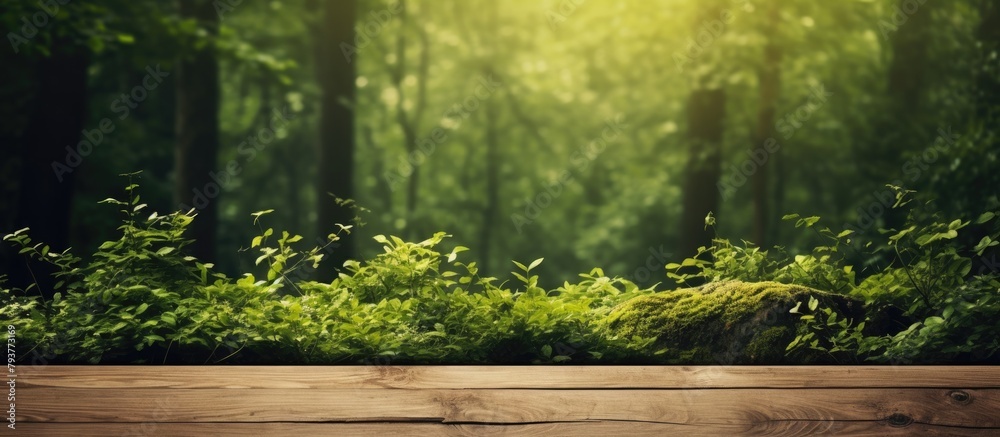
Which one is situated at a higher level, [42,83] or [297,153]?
[42,83]

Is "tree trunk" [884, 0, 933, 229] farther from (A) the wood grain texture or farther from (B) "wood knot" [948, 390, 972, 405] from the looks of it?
(A) the wood grain texture

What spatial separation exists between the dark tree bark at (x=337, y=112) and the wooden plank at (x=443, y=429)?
11.1m

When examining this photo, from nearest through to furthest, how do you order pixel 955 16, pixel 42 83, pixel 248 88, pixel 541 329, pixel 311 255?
pixel 541 329 → pixel 311 255 → pixel 42 83 → pixel 955 16 → pixel 248 88

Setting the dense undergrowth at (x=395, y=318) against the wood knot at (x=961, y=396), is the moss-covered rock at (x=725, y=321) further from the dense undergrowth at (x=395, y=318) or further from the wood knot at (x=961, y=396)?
the wood knot at (x=961, y=396)

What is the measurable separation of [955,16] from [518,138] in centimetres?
1977

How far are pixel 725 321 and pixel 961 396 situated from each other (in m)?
1.03

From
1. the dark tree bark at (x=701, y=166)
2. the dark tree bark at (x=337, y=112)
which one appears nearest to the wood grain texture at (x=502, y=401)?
the dark tree bark at (x=701, y=166)

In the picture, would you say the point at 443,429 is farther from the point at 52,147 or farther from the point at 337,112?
the point at 337,112

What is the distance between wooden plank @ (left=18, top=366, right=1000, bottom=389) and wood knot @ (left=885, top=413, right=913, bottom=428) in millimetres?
118

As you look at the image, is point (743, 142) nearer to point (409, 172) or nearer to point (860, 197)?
point (860, 197)

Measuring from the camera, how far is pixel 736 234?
1143 inches

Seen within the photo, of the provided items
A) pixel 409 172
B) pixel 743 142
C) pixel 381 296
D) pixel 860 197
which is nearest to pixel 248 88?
pixel 409 172

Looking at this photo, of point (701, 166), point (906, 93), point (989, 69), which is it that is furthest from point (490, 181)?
point (989, 69)

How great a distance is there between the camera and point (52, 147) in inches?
470
